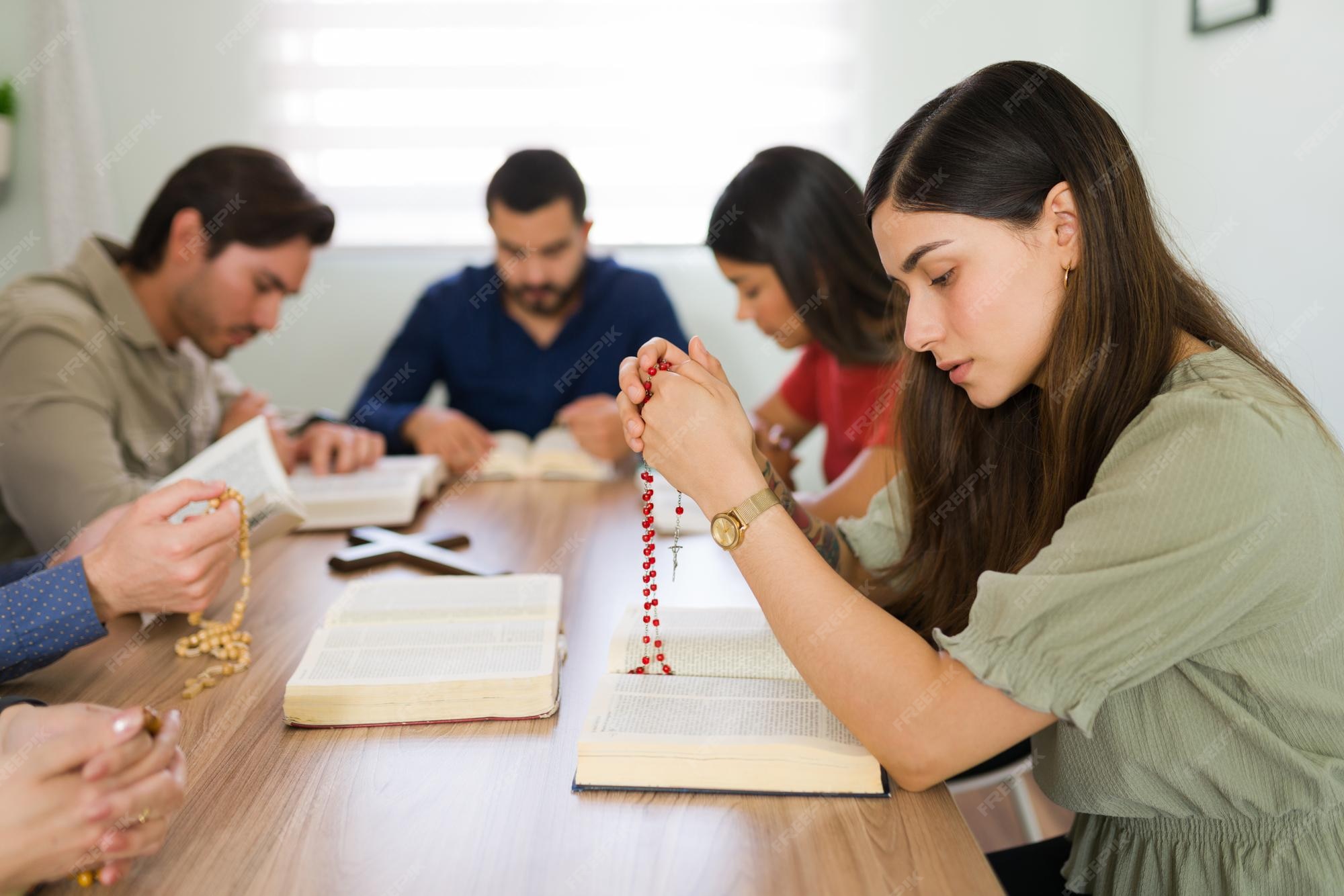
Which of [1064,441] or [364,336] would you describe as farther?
[364,336]

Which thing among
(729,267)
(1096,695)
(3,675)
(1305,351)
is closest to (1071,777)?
(1096,695)

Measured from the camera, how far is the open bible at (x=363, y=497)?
1893 mm

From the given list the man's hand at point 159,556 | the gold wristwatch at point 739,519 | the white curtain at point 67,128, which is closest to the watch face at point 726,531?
the gold wristwatch at point 739,519

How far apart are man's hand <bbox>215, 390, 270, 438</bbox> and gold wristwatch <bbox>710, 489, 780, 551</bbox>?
160 centimetres

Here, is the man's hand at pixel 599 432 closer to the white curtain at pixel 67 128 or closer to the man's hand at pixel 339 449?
the man's hand at pixel 339 449

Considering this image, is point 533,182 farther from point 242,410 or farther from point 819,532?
point 819,532

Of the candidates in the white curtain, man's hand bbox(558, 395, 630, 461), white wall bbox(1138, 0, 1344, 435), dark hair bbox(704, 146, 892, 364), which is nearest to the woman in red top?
dark hair bbox(704, 146, 892, 364)

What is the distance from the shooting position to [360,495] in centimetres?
191

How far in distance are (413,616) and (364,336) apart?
89.9 inches

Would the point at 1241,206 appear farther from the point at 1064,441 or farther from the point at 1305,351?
the point at 1064,441

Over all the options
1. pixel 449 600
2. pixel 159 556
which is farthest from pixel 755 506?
pixel 159 556

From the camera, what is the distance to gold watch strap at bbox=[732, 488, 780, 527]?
104 cm

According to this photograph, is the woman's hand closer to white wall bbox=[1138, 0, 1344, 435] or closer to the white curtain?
white wall bbox=[1138, 0, 1344, 435]

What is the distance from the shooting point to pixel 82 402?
1.80 m
